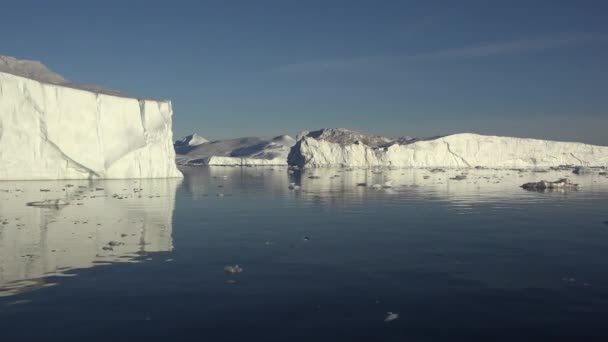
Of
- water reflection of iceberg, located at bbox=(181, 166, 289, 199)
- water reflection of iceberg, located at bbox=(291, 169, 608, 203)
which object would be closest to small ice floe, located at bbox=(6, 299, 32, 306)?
water reflection of iceberg, located at bbox=(291, 169, 608, 203)

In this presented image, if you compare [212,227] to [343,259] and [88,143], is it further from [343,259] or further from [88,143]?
[88,143]

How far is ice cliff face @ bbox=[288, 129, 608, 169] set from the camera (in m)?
122

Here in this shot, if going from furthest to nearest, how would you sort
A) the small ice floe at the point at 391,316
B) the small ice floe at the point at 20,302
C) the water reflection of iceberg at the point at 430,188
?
the water reflection of iceberg at the point at 430,188 < the small ice floe at the point at 20,302 < the small ice floe at the point at 391,316

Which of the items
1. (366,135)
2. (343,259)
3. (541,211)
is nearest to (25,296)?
(343,259)

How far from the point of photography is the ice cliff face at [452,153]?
12194 cm

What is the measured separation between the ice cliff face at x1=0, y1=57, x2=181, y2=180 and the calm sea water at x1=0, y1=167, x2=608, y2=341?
1014 inches

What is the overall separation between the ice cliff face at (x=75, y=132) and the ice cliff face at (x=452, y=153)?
65.6 metres

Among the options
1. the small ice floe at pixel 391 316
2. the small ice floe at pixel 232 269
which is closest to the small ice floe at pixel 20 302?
the small ice floe at pixel 232 269

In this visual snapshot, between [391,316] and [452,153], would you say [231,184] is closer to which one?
[391,316]

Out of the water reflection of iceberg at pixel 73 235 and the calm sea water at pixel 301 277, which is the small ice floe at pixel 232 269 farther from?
the water reflection of iceberg at pixel 73 235

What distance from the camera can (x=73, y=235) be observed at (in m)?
17.8

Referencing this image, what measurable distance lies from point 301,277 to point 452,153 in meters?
118

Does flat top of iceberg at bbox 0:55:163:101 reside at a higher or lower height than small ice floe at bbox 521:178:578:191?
higher

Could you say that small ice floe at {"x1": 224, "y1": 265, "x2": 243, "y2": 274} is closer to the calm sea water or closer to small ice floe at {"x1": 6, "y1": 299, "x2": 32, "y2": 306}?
the calm sea water
